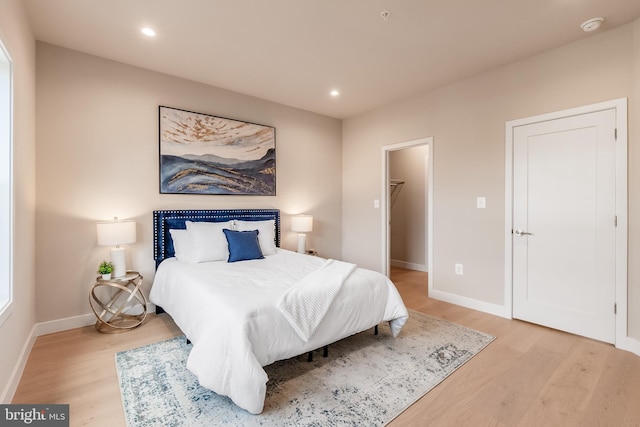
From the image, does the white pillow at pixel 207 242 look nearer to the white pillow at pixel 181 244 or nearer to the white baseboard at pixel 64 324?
the white pillow at pixel 181 244

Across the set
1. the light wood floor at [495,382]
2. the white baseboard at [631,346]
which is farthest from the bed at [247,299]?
the white baseboard at [631,346]

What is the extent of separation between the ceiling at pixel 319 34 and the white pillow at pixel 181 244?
5.94 feet

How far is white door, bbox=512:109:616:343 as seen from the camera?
262 cm

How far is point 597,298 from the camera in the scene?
8.75 ft

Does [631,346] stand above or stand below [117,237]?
below

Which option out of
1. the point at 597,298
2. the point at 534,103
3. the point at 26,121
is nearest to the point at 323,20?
the point at 534,103

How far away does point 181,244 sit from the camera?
3.28m

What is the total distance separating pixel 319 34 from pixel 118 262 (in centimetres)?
285

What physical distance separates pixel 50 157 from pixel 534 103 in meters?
4.71

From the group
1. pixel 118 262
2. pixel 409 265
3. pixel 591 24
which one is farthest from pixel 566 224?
pixel 118 262

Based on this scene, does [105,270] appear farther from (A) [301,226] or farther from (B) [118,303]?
(A) [301,226]

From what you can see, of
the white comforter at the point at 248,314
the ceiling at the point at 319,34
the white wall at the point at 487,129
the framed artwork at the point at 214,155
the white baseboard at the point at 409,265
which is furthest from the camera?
the white baseboard at the point at 409,265

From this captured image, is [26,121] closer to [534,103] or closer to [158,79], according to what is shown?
[158,79]

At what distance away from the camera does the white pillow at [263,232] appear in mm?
3646
